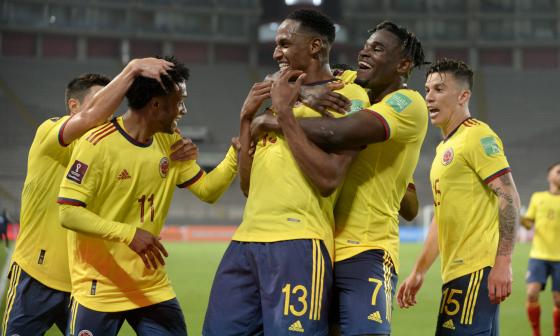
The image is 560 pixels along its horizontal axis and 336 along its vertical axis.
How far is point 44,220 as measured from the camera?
5.06 metres

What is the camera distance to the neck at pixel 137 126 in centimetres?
443

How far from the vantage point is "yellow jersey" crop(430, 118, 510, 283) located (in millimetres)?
4711

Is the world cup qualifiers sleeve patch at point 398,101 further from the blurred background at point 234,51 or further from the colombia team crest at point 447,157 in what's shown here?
the blurred background at point 234,51

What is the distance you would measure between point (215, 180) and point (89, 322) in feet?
3.83

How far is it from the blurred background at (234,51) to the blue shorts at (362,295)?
27816 mm

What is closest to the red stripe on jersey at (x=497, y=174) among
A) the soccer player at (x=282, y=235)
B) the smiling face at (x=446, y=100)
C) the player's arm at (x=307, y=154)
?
the smiling face at (x=446, y=100)

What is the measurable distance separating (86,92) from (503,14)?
42.1 meters

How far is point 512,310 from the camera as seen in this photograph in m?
10.4

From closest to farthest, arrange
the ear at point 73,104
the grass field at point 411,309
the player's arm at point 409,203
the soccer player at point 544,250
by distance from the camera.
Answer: the player's arm at point 409,203, the ear at point 73,104, the soccer player at point 544,250, the grass field at point 411,309

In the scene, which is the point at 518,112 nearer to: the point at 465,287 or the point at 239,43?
the point at 239,43

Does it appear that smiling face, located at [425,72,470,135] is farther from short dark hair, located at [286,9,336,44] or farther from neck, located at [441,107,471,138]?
short dark hair, located at [286,9,336,44]

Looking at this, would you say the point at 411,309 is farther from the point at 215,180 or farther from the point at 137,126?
the point at 137,126

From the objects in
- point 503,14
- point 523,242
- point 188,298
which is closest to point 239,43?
point 503,14

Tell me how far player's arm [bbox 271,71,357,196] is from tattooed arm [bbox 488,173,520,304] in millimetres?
1315
